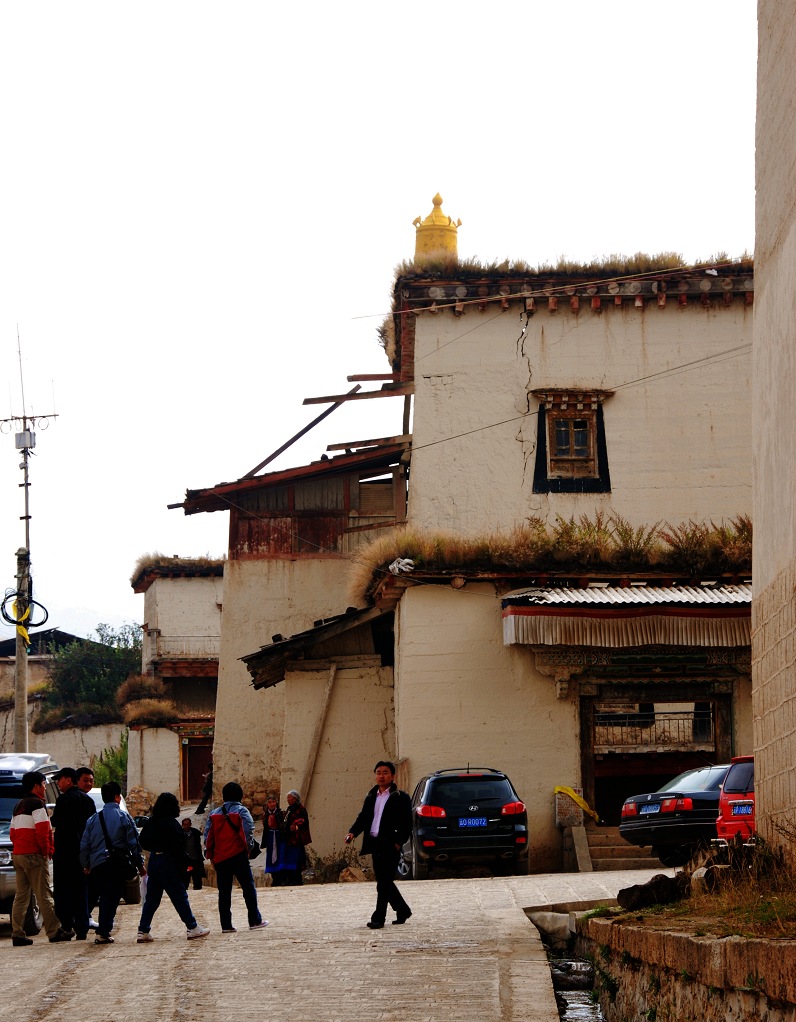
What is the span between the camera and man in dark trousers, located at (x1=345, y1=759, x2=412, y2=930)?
46.0ft

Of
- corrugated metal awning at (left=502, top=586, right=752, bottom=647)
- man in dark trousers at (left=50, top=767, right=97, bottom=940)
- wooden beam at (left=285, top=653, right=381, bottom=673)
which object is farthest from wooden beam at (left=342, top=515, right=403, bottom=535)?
man in dark trousers at (left=50, top=767, right=97, bottom=940)

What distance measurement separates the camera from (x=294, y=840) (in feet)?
75.7

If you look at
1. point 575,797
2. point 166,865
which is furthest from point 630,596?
point 166,865

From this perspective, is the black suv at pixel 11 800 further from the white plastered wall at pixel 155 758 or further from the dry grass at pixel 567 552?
the white plastered wall at pixel 155 758

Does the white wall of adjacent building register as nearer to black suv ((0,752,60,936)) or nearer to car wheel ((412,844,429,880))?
black suv ((0,752,60,936))

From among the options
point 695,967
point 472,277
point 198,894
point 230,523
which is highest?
point 472,277

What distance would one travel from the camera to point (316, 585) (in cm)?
3728

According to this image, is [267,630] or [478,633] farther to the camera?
[267,630]

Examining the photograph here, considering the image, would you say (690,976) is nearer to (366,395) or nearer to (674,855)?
(674,855)

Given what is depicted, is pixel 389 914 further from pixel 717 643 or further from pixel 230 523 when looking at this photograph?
pixel 230 523

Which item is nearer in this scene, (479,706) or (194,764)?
(479,706)

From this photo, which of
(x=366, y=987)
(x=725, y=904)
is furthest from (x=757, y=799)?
(x=366, y=987)

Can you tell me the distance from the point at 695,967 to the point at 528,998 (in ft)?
8.09

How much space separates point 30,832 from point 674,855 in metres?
10.3
